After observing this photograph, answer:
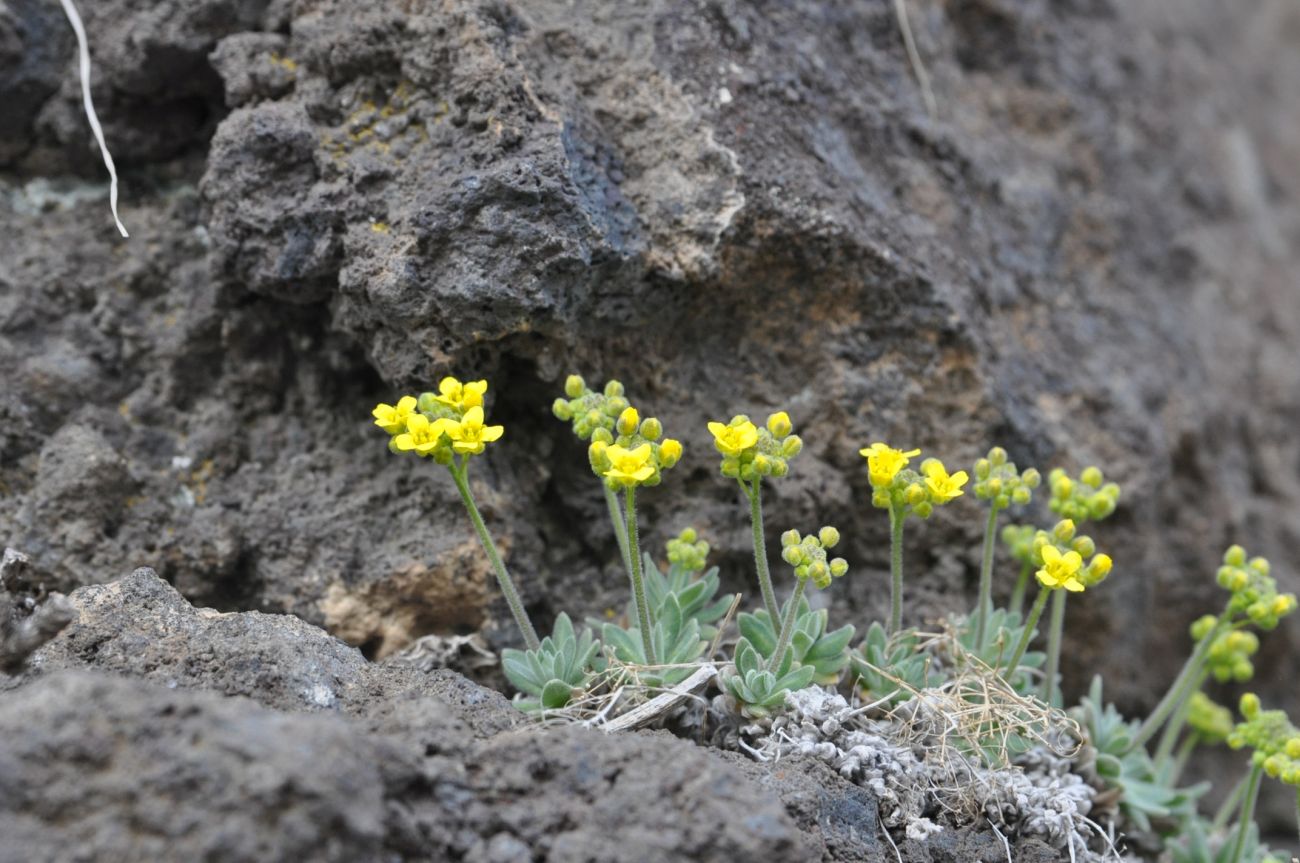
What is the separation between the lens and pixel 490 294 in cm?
278

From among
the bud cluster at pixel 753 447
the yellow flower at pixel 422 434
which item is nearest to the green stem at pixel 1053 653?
the bud cluster at pixel 753 447

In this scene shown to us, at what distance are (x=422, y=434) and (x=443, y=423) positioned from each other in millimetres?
50

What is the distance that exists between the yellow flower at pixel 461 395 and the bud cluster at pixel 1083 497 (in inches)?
58.7

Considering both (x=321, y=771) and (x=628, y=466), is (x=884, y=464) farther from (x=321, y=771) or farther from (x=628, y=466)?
(x=321, y=771)

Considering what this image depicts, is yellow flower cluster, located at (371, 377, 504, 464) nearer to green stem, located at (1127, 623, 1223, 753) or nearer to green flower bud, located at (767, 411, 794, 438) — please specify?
green flower bud, located at (767, 411, 794, 438)

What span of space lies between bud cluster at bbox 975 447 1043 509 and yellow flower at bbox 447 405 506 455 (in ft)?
3.89

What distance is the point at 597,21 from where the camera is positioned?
10.5 feet

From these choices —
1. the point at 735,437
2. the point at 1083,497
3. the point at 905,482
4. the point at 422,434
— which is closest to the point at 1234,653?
the point at 1083,497

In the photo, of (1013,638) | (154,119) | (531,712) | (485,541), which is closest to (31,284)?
(154,119)

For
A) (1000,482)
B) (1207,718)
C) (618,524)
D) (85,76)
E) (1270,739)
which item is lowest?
(1207,718)

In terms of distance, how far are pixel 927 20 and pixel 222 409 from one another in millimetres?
2629

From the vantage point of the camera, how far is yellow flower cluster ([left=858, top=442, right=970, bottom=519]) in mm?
2580

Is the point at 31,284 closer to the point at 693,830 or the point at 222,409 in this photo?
the point at 222,409

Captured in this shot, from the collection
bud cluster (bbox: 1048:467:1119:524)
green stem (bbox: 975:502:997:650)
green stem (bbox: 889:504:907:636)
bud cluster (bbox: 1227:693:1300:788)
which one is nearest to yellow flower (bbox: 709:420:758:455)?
green stem (bbox: 889:504:907:636)
